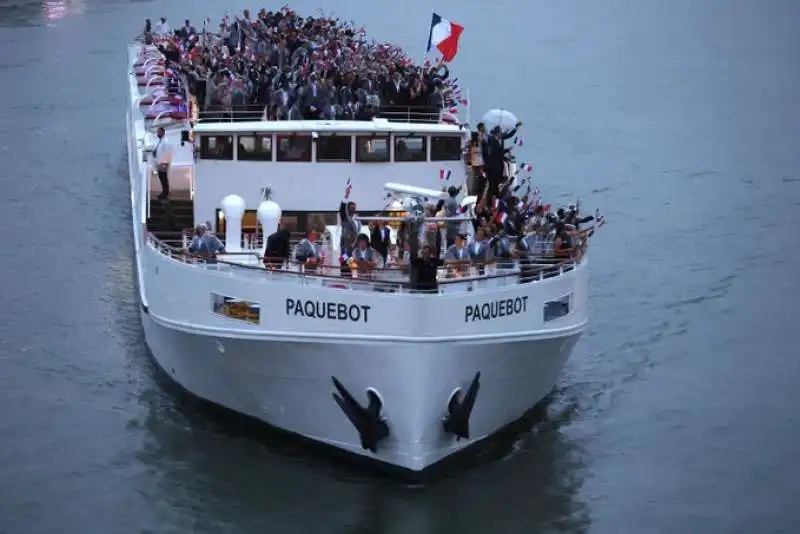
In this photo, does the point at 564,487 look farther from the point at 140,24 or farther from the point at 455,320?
the point at 140,24

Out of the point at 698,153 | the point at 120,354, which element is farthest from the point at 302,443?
the point at 698,153

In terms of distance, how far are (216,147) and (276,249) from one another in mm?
3971

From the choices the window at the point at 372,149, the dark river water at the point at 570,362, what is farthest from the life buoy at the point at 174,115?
the window at the point at 372,149

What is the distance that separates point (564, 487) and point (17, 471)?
30.0 feet

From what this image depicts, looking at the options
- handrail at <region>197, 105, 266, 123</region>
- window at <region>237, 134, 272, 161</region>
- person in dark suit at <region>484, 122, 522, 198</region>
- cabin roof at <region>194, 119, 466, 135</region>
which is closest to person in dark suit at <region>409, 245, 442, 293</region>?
cabin roof at <region>194, 119, 466, 135</region>

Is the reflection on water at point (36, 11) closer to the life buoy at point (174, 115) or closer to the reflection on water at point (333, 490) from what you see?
the life buoy at point (174, 115)

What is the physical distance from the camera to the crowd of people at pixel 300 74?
32781mm

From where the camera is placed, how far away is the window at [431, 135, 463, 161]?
30625mm

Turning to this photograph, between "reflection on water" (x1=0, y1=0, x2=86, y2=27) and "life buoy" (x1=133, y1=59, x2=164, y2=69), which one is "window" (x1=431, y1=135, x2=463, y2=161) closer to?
"life buoy" (x1=133, y1=59, x2=164, y2=69)

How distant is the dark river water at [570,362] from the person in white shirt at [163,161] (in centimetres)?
363

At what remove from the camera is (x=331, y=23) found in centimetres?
4838

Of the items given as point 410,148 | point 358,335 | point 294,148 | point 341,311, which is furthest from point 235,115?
point 358,335

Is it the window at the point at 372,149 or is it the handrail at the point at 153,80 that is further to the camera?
the handrail at the point at 153,80

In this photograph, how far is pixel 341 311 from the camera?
25578 millimetres
